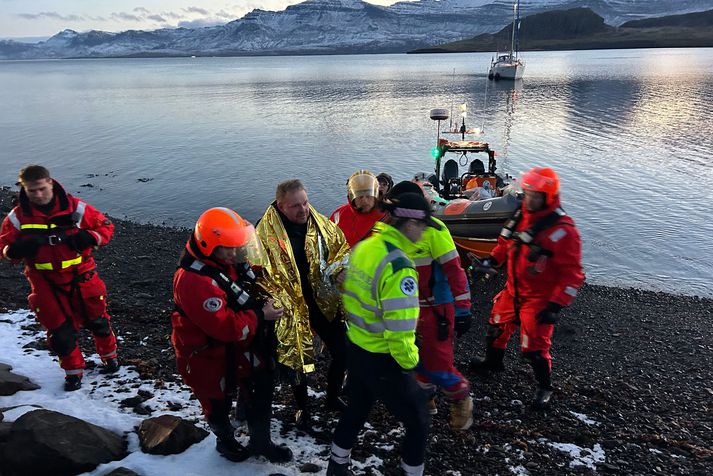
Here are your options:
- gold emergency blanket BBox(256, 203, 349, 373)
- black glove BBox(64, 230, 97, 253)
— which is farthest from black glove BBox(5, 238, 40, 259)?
gold emergency blanket BBox(256, 203, 349, 373)

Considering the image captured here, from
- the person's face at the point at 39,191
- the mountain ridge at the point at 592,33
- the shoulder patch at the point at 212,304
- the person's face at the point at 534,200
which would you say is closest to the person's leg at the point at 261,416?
the shoulder patch at the point at 212,304

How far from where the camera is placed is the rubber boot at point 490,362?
5066 millimetres

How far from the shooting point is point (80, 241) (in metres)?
4.12

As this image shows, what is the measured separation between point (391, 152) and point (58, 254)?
21781 millimetres

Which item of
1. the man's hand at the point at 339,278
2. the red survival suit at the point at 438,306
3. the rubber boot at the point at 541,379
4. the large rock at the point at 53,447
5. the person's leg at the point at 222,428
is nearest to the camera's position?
the large rock at the point at 53,447

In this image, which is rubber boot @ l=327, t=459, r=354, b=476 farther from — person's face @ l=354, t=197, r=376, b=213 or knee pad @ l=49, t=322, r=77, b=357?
knee pad @ l=49, t=322, r=77, b=357

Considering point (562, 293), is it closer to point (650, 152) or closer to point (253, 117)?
point (650, 152)

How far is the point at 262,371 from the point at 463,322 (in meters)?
1.61

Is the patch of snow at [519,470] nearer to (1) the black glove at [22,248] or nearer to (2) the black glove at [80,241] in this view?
(2) the black glove at [80,241]

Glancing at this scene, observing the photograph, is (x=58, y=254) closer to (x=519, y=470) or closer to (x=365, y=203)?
(x=365, y=203)

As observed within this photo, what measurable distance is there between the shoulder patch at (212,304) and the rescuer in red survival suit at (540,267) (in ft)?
9.11

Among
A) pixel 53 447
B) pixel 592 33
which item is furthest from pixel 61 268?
pixel 592 33

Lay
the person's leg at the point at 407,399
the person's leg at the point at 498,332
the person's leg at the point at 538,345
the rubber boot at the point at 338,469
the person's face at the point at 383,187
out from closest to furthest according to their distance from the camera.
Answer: the person's leg at the point at 407,399 → the rubber boot at the point at 338,469 → the person's leg at the point at 538,345 → the person's leg at the point at 498,332 → the person's face at the point at 383,187

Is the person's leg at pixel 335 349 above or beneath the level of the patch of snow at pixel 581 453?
above
